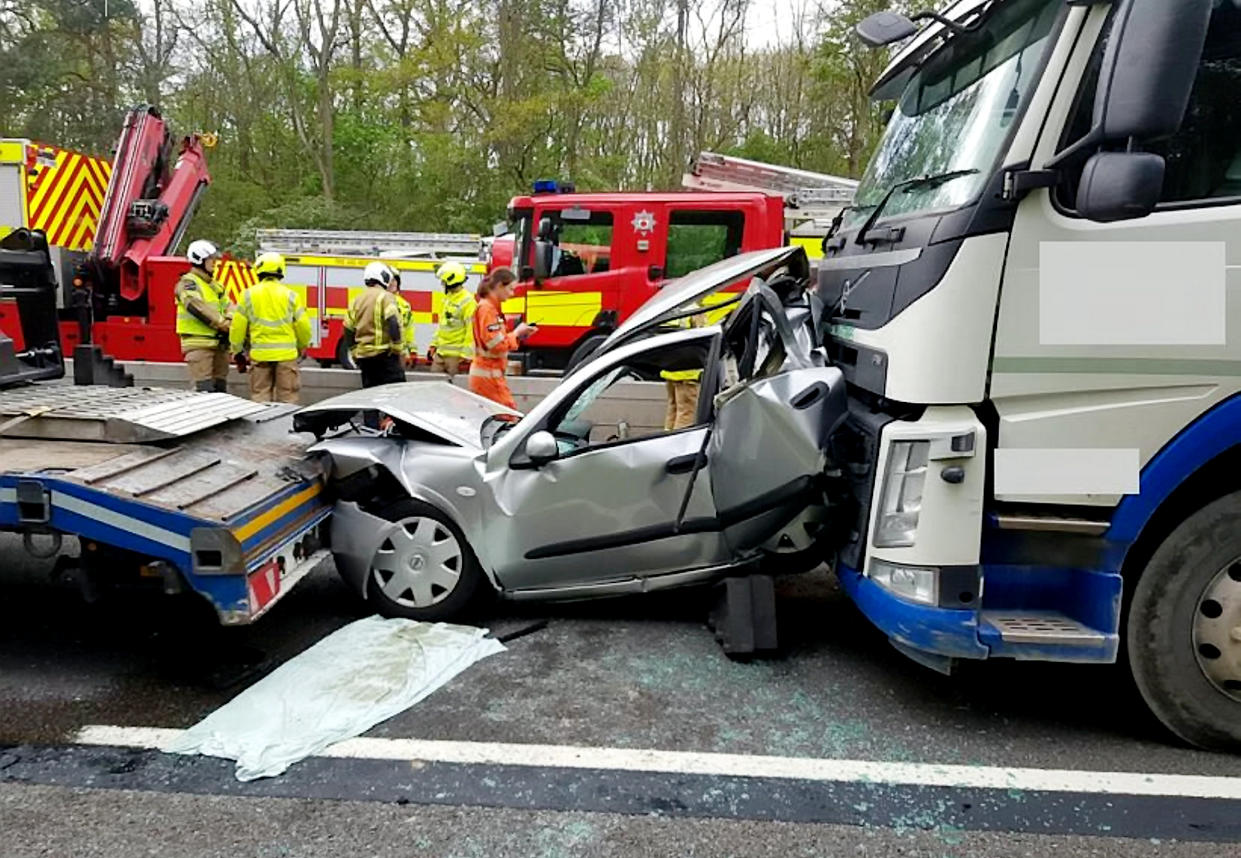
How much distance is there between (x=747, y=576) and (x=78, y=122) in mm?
27295

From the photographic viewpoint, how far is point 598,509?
13.2ft

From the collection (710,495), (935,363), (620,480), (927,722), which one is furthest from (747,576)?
(935,363)

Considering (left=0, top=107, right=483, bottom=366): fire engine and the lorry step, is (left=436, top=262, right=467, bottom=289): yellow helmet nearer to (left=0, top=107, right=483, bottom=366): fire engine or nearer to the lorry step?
(left=0, top=107, right=483, bottom=366): fire engine

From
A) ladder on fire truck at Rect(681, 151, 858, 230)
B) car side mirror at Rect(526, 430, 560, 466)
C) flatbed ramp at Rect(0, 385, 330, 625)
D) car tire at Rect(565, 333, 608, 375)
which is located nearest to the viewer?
flatbed ramp at Rect(0, 385, 330, 625)

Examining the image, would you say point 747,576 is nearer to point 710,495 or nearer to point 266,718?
point 710,495

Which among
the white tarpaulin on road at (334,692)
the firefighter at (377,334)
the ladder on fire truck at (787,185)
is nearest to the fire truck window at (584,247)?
the ladder on fire truck at (787,185)

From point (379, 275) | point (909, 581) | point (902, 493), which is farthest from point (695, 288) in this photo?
point (379, 275)

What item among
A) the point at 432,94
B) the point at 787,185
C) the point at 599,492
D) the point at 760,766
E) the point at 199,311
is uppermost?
the point at 432,94

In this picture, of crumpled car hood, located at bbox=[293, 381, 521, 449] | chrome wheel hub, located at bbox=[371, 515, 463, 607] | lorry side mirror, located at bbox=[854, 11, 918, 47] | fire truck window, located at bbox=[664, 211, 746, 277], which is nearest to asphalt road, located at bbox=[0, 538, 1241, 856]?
chrome wheel hub, located at bbox=[371, 515, 463, 607]

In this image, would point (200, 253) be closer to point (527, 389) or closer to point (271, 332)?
point (271, 332)

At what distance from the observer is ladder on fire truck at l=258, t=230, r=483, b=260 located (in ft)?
46.2

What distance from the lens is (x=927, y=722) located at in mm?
3379

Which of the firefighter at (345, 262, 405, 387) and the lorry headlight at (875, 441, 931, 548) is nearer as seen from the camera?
the lorry headlight at (875, 441, 931, 548)

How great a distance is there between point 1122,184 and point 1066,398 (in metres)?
0.76
